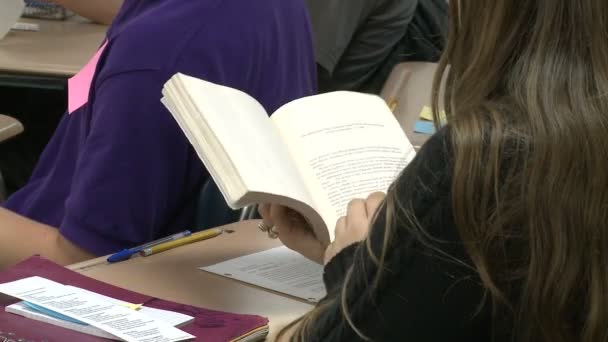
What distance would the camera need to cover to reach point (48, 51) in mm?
2479

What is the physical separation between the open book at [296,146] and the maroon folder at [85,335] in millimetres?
136

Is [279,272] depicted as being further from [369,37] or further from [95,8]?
[95,8]

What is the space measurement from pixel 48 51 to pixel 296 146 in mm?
1540

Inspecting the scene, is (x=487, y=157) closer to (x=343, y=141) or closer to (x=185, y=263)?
(x=343, y=141)

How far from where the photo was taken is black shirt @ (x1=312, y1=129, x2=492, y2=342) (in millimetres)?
715

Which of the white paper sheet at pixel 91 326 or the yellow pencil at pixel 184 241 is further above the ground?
the white paper sheet at pixel 91 326

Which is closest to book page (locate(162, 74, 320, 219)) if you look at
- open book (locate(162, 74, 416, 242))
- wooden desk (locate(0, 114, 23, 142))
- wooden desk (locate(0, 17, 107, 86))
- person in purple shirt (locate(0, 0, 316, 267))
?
open book (locate(162, 74, 416, 242))

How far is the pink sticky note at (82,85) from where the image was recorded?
1390 mm

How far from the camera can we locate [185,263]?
1.22 m

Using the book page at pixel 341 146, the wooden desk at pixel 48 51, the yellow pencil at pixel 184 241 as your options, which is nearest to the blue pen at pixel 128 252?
the yellow pencil at pixel 184 241

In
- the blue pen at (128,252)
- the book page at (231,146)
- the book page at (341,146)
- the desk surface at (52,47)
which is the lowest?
the desk surface at (52,47)

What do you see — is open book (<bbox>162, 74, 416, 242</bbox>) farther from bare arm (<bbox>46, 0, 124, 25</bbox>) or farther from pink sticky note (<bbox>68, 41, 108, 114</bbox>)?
bare arm (<bbox>46, 0, 124, 25</bbox>)

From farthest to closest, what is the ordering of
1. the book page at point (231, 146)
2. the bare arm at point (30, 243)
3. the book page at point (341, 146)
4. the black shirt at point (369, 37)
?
the black shirt at point (369, 37) < the bare arm at point (30, 243) < the book page at point (341, 146) < the book page at point (231, 146)

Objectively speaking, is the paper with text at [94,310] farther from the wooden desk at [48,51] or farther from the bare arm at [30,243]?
the wooden desk at [48,51]
